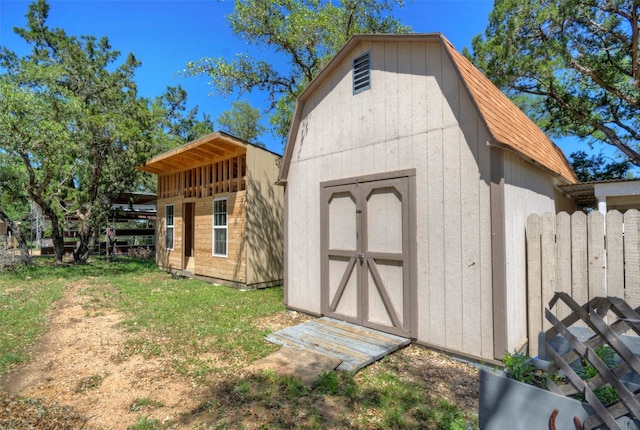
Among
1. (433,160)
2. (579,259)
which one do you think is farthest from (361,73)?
(579,259)

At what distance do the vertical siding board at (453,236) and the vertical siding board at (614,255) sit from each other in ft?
4.99

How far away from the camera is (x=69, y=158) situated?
39.2 feet

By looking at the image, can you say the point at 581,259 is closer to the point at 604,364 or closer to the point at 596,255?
the point at 596,255

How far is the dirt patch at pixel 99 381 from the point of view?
301 cm

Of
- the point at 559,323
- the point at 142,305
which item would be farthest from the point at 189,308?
the point at 559,323

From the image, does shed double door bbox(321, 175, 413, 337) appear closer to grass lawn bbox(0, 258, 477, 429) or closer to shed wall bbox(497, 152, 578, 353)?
grass lawn bbox(0, 258, 477, 429)

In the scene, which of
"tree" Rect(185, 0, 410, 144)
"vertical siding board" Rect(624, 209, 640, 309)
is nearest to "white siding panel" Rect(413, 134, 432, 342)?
"vertical siding board" Rect(624, 209, 640, 309)

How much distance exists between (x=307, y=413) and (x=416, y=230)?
8.69ft

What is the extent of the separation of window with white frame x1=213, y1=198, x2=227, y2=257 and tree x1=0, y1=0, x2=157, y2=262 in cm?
518

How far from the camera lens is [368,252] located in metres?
4.91

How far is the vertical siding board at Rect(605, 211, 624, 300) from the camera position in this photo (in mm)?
3420

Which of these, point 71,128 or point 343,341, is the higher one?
point 71,128

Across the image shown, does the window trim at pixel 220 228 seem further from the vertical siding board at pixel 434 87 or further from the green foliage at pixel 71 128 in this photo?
the vertical siding board at pixel 434 87

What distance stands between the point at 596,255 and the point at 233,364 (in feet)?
14.8
